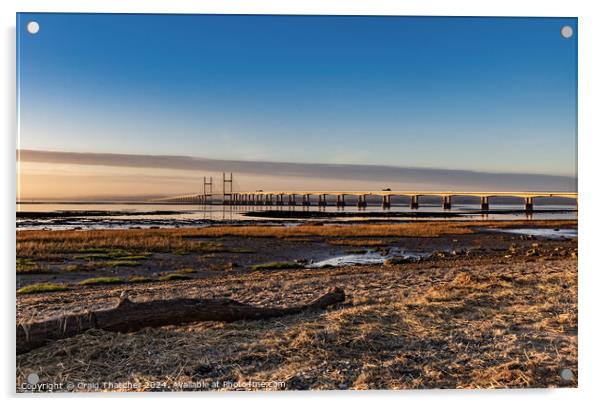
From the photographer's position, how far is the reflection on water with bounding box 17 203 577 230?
4.98 metres

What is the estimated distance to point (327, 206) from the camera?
567 cm

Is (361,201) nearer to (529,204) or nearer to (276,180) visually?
(276,180)

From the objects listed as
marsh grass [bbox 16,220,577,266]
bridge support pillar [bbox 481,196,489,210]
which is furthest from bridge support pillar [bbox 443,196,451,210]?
bridge support pillar [bbox 481,196,489,210]

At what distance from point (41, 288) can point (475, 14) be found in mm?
5863

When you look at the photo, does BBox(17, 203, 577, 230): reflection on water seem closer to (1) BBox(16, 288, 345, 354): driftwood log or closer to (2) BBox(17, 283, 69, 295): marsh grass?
(2) BBox(17, 283, 69, 295): marsh grass

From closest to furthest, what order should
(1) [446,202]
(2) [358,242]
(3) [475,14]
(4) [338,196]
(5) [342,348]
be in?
(5) [342,348], (3) [475,14], (1) [446,202], (4) [338,196], (2) [358,242]

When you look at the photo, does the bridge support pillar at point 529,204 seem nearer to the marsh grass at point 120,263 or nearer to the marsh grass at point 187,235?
the marsh grass at point 187,235

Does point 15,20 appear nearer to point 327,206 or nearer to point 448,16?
point 327,206

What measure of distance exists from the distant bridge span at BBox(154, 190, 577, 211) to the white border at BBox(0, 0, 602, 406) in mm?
627

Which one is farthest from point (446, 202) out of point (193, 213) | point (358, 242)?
point (193, 213)

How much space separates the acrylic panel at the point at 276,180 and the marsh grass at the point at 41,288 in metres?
0.03

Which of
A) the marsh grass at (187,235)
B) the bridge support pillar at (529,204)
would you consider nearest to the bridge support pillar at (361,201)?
the marsh grass at (187,235)

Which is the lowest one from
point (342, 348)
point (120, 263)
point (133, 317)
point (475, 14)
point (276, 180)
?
point (342, 348)

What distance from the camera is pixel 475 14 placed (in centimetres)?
482
